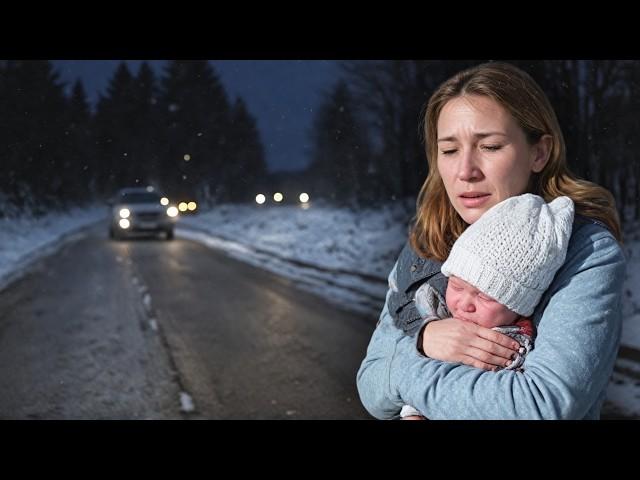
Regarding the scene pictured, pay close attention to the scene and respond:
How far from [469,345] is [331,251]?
56.5 ft

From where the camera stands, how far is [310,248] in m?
19.8

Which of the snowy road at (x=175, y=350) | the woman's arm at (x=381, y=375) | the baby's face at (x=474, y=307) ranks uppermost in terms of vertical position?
the baby's face at (x=474, y=307)

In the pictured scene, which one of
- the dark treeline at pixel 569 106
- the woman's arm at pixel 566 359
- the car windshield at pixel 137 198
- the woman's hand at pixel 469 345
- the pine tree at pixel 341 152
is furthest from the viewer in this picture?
the car windshield at pixel 137 198

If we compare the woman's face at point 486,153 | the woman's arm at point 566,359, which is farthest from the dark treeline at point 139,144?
the woman's arm at point 566,359

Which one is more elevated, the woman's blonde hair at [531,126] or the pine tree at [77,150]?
the pine tree at [77,150]

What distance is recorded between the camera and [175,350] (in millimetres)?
7395

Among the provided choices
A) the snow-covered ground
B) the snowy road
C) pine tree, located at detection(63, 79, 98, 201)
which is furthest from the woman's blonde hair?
pine tree, located at detection(63, 79, 98, 201)

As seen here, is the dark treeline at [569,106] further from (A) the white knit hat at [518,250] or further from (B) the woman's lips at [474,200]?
(A) the white knit hat at [518,250]

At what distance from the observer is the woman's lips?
1537mm

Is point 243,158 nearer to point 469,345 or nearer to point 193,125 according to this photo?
point 193,125

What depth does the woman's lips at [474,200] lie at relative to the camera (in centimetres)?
154

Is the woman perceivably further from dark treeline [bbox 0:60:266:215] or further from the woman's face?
dark treeline [bbox 0:60:266:215]

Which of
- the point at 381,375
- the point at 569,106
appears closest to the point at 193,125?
the point at 569,106
